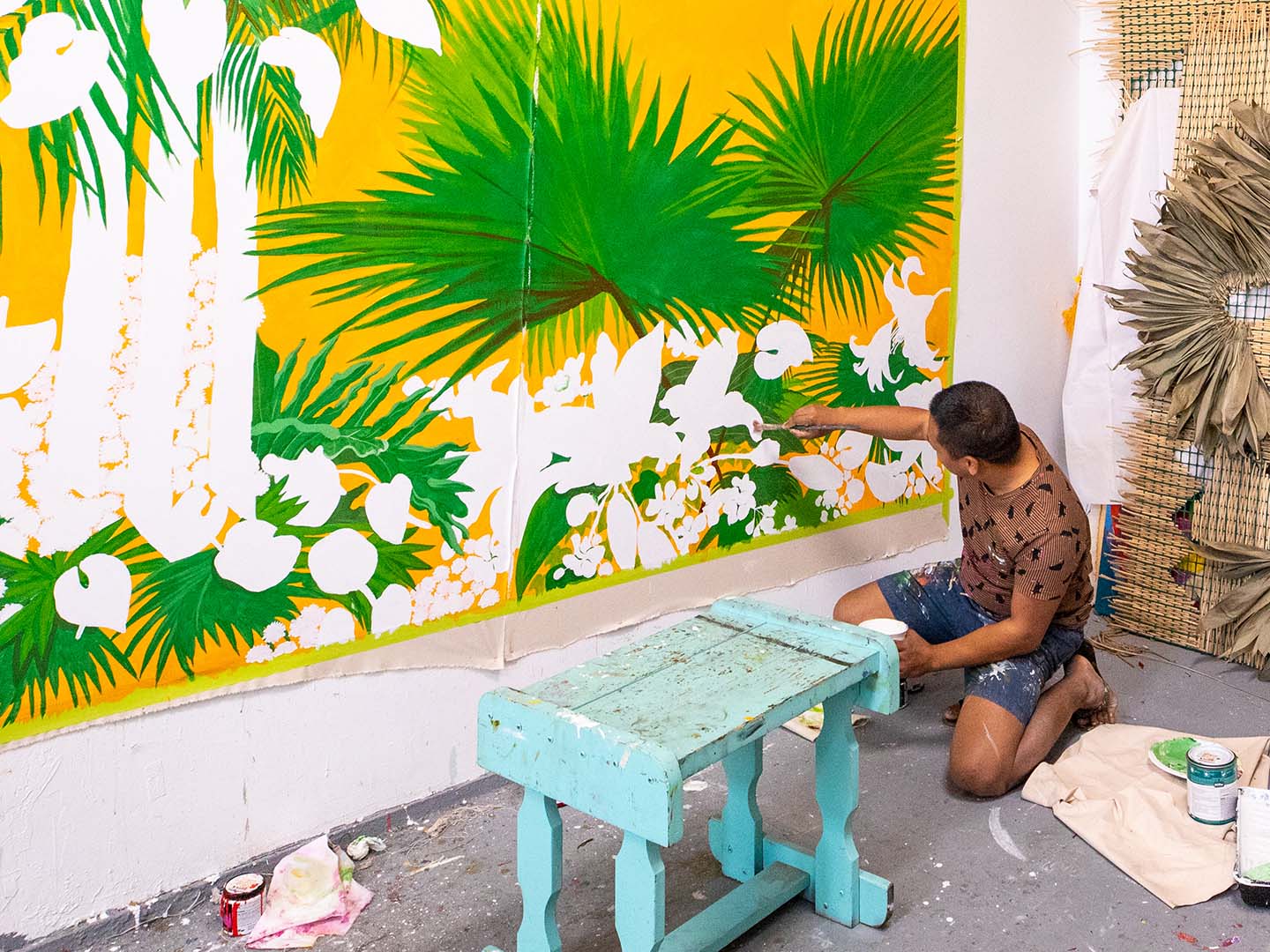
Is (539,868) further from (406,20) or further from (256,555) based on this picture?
(406,20)

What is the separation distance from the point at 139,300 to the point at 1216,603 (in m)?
3.00

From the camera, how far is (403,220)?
7.32 ft

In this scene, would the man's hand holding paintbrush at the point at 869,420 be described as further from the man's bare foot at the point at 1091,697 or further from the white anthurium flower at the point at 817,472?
the man's bare foot at the point at 1091,697

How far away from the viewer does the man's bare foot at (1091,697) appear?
113 inches

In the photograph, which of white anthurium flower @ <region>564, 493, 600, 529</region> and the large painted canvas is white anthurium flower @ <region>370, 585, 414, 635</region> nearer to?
the large painted canvas

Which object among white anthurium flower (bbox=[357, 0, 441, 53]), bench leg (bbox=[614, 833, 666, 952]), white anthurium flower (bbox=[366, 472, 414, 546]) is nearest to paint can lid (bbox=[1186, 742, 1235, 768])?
bench leg (bbox=[614, 833, 666, 952])

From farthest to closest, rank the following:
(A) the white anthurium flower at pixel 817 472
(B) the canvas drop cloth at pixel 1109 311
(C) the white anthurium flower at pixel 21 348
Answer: (B) the canvas drop cloth at pixel 1109 311, (A) the white anthurium flower at pixel 817 472, (C) the white anthurium flower at pixel 21 348

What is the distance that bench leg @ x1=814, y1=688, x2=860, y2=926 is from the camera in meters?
2.12

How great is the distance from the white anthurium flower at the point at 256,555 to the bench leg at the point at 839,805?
1.05 metres

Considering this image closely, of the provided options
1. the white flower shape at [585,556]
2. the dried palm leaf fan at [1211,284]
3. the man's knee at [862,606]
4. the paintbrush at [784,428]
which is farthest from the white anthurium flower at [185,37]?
the dried palm leaf fan at [1211,284]

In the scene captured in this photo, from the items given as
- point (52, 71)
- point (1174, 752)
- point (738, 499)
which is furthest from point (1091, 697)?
point (52, 71)

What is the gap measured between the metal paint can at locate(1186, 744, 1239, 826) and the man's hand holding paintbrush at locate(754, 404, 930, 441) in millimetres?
1005

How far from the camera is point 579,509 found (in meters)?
2.65

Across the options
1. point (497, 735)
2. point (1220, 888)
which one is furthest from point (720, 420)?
point (1220, 888)
